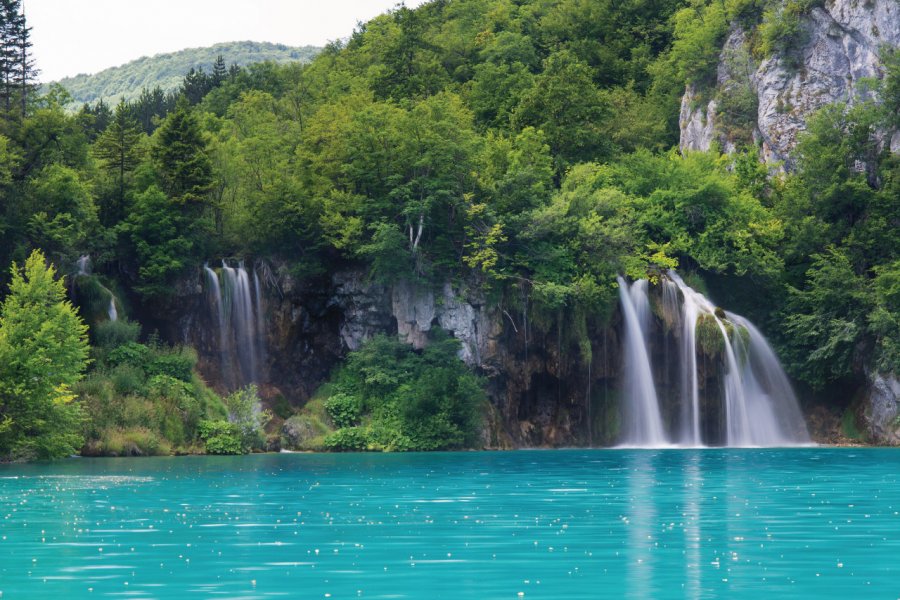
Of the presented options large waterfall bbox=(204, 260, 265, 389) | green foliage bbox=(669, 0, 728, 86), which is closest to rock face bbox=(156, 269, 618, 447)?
large waterfall bbox=(204, 260, 265, 389)

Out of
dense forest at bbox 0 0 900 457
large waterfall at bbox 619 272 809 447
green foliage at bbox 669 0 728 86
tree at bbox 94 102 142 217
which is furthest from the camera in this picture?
green foliage at bbox 669 0 728 86

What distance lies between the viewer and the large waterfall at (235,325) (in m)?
64.0

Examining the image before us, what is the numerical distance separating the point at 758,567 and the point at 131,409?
A: 132 ft

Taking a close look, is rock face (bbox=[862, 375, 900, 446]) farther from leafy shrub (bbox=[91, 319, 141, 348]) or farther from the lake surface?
leafy shrub (bbox=[91, 319, 141, 348])

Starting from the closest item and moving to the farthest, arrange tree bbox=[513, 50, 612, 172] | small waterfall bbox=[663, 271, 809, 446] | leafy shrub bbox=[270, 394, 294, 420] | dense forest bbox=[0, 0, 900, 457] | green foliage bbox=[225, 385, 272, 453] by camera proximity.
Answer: green foliage bbox=[225, 385, 272, 453], dense forest bbox=[0, 0, 900, 457], small waterfall bbox=[663, 271, 809, 446], leafy shrub bbox=[270, 394, 294, 420], tree bbox=[513, 50, 612, 172]

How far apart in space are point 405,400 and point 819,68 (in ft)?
111

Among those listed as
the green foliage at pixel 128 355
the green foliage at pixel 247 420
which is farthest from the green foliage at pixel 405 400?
the green foliage at pixel 128 355

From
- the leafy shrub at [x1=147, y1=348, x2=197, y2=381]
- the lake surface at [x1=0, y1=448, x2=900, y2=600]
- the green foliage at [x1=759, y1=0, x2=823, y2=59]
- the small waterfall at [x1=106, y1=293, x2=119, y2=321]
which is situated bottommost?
the lake surface at [x1=0, y1=448, x2=900, y2=600]

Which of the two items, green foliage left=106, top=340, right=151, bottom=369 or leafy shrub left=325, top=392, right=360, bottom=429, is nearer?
green foliage left=106, top=340, right=151, bottom=369

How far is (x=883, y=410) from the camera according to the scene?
2507 inches

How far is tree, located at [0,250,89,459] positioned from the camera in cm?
4484

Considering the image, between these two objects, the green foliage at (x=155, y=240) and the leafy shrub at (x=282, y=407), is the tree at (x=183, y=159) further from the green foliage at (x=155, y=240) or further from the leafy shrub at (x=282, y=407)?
the leafy shrub at (x=282, y=407)

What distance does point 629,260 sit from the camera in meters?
63.9

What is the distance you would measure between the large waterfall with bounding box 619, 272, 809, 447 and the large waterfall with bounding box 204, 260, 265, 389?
18.8 m
